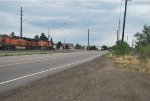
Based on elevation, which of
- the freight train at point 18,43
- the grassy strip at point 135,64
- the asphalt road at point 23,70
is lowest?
the grassy strip at point 135,64

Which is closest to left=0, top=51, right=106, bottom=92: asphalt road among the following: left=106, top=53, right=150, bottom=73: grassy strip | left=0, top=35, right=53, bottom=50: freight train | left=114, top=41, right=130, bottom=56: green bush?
left=106, top=53, right=150, bottom=73: grassy strip

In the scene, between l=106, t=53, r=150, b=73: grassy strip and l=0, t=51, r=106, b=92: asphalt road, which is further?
l=106, t=53, r=150, b=73: grassy strip

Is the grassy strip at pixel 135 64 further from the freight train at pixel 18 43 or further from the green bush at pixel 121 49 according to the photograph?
the freight train at pixel 18 43

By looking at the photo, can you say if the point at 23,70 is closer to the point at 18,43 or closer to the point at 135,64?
the point at 135,64

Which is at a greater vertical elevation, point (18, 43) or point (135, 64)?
point (18, 43)

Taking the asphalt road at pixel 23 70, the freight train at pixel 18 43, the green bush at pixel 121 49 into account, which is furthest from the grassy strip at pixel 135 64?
the freight train at pixel 18 43

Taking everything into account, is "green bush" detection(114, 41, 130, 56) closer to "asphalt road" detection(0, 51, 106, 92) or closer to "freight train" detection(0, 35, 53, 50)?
"freight train" detection(0, 35, 53, 50)

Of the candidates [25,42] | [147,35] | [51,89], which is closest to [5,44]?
[25,42]

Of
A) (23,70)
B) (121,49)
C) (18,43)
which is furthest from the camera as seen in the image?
(18,43)

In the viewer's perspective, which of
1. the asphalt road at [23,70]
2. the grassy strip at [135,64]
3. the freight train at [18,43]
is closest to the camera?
the asphalt road at [23,70]

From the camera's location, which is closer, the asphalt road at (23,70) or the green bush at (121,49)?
the asphalt road at (23,70)

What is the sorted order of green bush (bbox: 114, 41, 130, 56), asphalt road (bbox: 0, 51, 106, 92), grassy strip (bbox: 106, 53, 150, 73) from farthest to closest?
green bush (bbox: 114, 41, 130, 56), grassy strip (bbox: 106, 53, 150, 73), asphalt road (bbox: 0, 51, 106, 92)

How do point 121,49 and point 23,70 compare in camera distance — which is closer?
point 23,70

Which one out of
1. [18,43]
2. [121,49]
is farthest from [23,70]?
[18,43]
